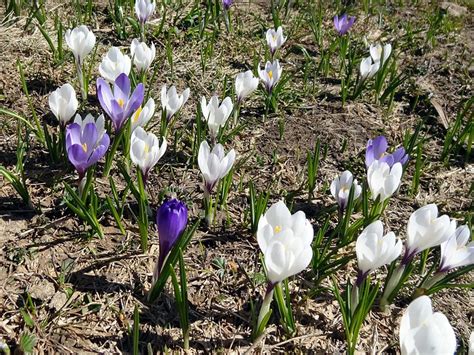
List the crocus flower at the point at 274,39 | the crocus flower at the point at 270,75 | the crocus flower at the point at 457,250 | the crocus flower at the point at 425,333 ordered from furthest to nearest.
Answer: the crocus flower at the point at 274,39 < the crocus flower at the point at 270,75 < the crocus flower at the point at 457,250 < the crocus flower at the point at 425,333

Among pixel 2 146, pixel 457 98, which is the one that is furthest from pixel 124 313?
pixel 457 98

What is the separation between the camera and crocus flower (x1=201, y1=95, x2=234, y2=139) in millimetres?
2168

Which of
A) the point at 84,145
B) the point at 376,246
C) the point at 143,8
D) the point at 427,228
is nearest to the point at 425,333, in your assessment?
the point at 376,246

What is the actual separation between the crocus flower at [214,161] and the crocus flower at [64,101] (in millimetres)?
562

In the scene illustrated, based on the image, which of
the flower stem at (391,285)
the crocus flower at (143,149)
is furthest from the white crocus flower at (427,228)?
the crocus flower at (143,149)

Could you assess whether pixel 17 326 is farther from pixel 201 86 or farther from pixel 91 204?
pixel 201 86

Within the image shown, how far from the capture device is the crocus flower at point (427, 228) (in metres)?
1.53

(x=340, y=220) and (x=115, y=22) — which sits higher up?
(x=115, y=22)

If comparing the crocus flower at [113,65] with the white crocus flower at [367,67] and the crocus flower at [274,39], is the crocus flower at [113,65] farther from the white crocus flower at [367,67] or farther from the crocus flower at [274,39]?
the white crocus flower at [367,67]

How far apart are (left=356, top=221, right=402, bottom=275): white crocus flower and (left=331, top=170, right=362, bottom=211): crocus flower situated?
0.46 m

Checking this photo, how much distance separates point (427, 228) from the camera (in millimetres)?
1548

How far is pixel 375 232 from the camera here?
1.47m

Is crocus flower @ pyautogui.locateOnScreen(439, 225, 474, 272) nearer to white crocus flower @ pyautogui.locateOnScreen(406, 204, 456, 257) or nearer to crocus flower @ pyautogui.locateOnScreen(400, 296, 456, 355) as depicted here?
white crocus flower @ pyautogui.locateOnScreen(406, 204, 456, 257)

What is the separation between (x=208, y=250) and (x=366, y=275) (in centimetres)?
60
